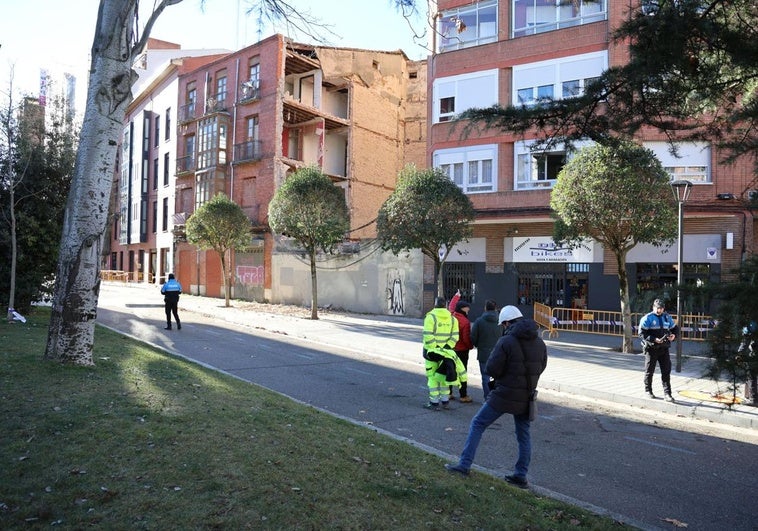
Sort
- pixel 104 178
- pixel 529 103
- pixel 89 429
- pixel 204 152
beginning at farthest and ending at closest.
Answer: pixel 204 152
pixel 104 178
pixel 529 103
pixel 89 429

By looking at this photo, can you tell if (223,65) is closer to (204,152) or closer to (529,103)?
(204,152)

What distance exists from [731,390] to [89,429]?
5050mm

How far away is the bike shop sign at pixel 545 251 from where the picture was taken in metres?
20.5

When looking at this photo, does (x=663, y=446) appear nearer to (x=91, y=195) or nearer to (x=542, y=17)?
(x=91, y=195)

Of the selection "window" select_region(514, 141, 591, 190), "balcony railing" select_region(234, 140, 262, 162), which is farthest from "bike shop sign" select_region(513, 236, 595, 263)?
"balcony railing" select_region(234, 140, 262, 162)

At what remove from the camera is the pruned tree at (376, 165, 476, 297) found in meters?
18.4

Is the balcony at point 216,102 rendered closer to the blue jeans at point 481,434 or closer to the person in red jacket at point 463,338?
the person in red jacket at point 463,338

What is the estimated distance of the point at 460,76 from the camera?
23.1 meters

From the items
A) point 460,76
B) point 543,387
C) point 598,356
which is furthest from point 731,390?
point 460,76

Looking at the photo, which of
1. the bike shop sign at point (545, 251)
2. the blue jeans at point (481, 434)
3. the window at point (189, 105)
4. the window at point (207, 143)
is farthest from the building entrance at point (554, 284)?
the window at point (189, 105)

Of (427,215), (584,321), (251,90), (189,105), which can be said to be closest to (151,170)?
(189,105)

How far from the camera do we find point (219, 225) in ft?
91.6

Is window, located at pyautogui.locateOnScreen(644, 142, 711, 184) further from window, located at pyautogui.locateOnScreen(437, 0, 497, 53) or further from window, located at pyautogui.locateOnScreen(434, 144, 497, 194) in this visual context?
window, located at pyautogui.locateOnScreen(437, 0, 497, 53)

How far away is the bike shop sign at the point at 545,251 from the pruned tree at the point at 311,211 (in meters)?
7.03
